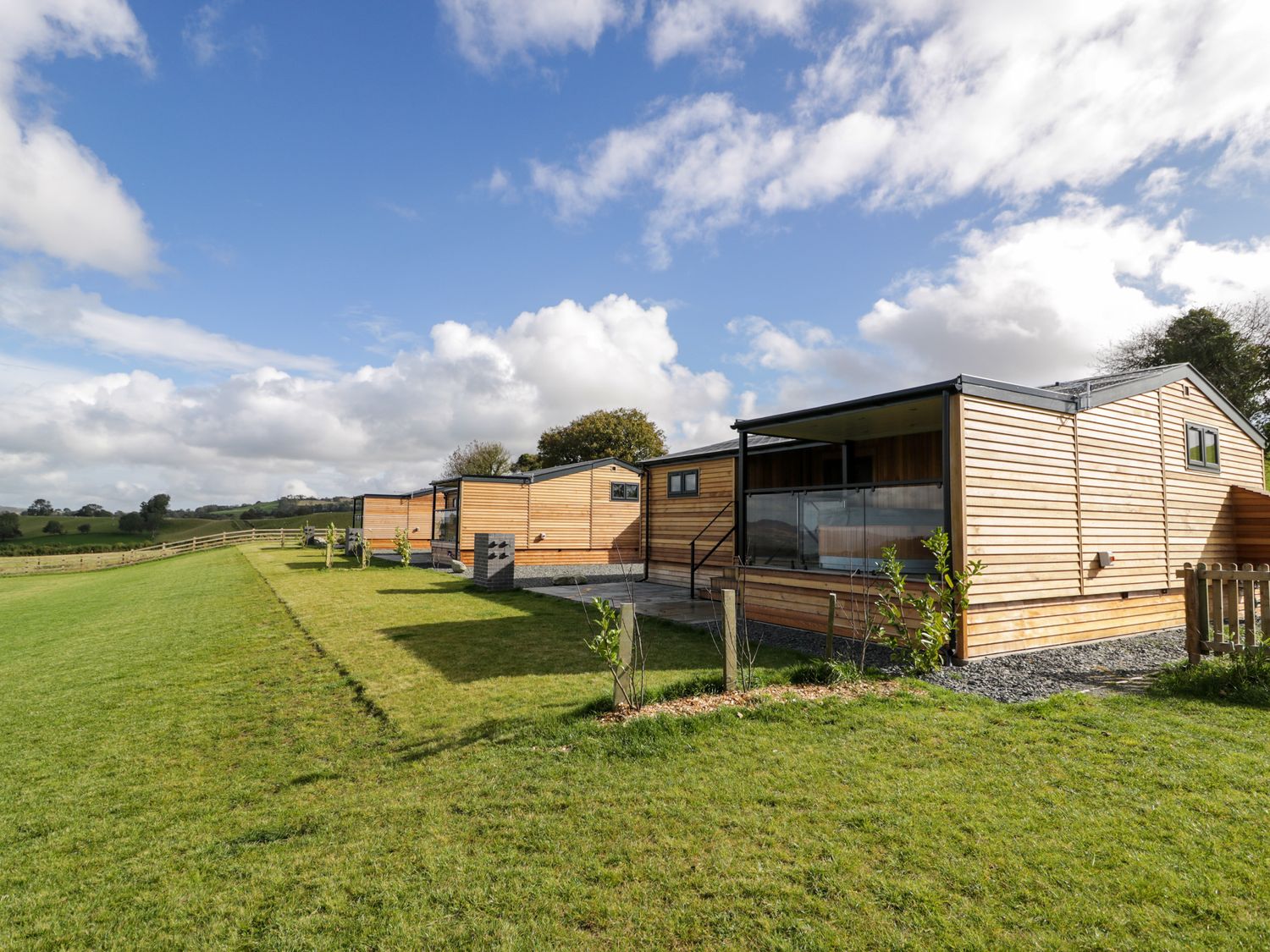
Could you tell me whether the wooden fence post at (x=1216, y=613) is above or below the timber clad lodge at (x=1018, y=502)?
below

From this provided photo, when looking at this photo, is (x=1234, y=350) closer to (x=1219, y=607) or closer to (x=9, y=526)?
(x=1219, y=607)

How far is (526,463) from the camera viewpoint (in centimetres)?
5419

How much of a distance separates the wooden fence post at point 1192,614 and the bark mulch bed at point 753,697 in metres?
3.74

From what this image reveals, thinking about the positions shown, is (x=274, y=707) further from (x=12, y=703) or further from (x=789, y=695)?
(x=789, y=695)

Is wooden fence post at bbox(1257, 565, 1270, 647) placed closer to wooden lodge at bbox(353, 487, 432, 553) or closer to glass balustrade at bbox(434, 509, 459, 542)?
glass balustrade at bbox(434, 509, 459, 542)

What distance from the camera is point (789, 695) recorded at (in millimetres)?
5879

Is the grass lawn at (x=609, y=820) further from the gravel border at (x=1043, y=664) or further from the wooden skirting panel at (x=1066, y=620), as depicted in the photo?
the wooden skirting panel at (x=1066, y=620)

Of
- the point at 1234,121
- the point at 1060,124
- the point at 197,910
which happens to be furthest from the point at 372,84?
the point at 1234,121

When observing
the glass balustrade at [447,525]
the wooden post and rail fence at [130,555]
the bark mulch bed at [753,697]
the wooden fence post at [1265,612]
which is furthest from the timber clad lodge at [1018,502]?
the wooden post and rail fence at [130,555]

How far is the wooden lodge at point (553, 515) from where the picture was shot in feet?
71.2

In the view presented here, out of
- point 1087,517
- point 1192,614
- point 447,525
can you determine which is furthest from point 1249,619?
point 447,525

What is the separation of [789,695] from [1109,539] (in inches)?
281

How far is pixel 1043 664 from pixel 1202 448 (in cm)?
775

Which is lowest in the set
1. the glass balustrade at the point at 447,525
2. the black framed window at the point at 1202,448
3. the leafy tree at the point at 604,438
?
the glass balustrade at the point at 447,525
